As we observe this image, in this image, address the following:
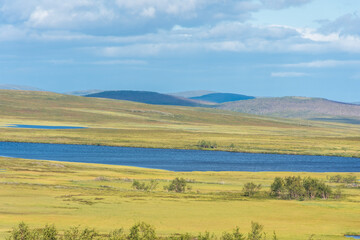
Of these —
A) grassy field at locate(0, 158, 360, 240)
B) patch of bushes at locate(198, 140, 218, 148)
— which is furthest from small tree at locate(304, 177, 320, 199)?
patch of bushes at locate(198, 140, 218, 148)

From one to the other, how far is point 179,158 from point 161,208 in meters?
57.0

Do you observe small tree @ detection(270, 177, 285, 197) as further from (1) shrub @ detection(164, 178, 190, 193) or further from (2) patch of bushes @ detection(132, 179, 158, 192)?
(2) patch of bushes @ detection(132, 179, 158, 192)

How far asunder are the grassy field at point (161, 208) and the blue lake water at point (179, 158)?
77.4 ft

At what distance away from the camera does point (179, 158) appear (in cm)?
10812

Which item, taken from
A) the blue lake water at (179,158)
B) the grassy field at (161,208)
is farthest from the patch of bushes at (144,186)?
the blue lake water at (179,158)

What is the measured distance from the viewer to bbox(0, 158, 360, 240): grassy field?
4428 centimetres

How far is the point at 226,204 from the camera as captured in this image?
178 ft

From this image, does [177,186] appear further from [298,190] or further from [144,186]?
[298,190]

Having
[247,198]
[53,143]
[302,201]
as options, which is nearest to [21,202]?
[247,198]

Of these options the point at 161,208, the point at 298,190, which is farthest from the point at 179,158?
the point at 161,208

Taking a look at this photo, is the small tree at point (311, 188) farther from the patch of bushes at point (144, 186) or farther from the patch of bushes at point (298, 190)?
the patch of bushes at point (144, 186)

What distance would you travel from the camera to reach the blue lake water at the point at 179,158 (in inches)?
3760

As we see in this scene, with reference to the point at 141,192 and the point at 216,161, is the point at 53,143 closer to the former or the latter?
the point at 216,161

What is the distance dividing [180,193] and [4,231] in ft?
80.4
